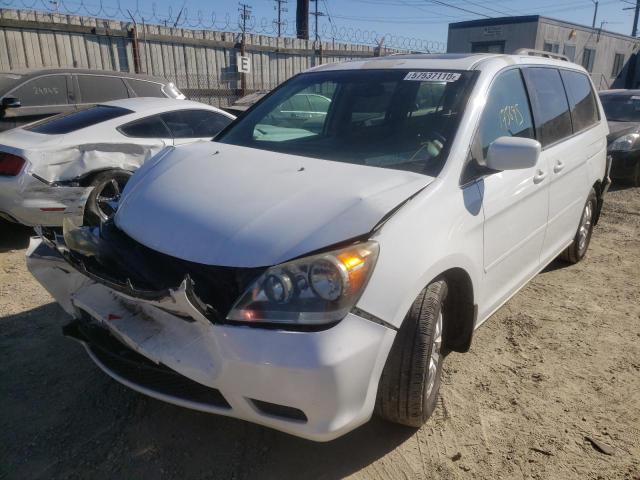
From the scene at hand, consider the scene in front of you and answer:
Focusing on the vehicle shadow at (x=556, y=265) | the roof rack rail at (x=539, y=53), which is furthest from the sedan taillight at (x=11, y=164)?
the vehicle shadow at (x=556, y=265)

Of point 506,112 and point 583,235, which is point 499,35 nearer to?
point 583,235

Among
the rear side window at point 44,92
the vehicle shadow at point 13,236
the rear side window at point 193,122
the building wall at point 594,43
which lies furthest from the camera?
the building wall at point 594,43

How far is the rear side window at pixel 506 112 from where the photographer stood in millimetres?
2812

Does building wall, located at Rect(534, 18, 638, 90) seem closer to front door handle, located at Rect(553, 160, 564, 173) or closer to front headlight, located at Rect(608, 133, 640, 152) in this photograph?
front headlight, located at Rect(608, 133, 640, 152)

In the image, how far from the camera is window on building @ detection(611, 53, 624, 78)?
27047 millimetres

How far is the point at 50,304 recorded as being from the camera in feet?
12.3

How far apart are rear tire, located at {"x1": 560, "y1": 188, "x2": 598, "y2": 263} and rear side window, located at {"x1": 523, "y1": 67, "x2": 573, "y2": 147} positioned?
3.22 ft

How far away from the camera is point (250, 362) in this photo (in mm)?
1841

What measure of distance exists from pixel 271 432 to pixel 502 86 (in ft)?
7.75

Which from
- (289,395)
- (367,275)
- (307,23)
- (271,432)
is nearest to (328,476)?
(271,432)

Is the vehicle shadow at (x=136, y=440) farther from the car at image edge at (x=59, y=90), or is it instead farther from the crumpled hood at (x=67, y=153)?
the car at image edge at (x=59, y=90)

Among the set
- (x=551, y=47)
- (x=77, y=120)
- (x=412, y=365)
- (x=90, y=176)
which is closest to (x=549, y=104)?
(x=412, y=365)

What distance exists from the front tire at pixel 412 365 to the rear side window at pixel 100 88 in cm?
665

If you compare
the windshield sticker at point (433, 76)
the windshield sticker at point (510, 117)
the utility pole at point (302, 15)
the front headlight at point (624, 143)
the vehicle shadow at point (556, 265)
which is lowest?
the vehicle shadow at point (556, 265)
